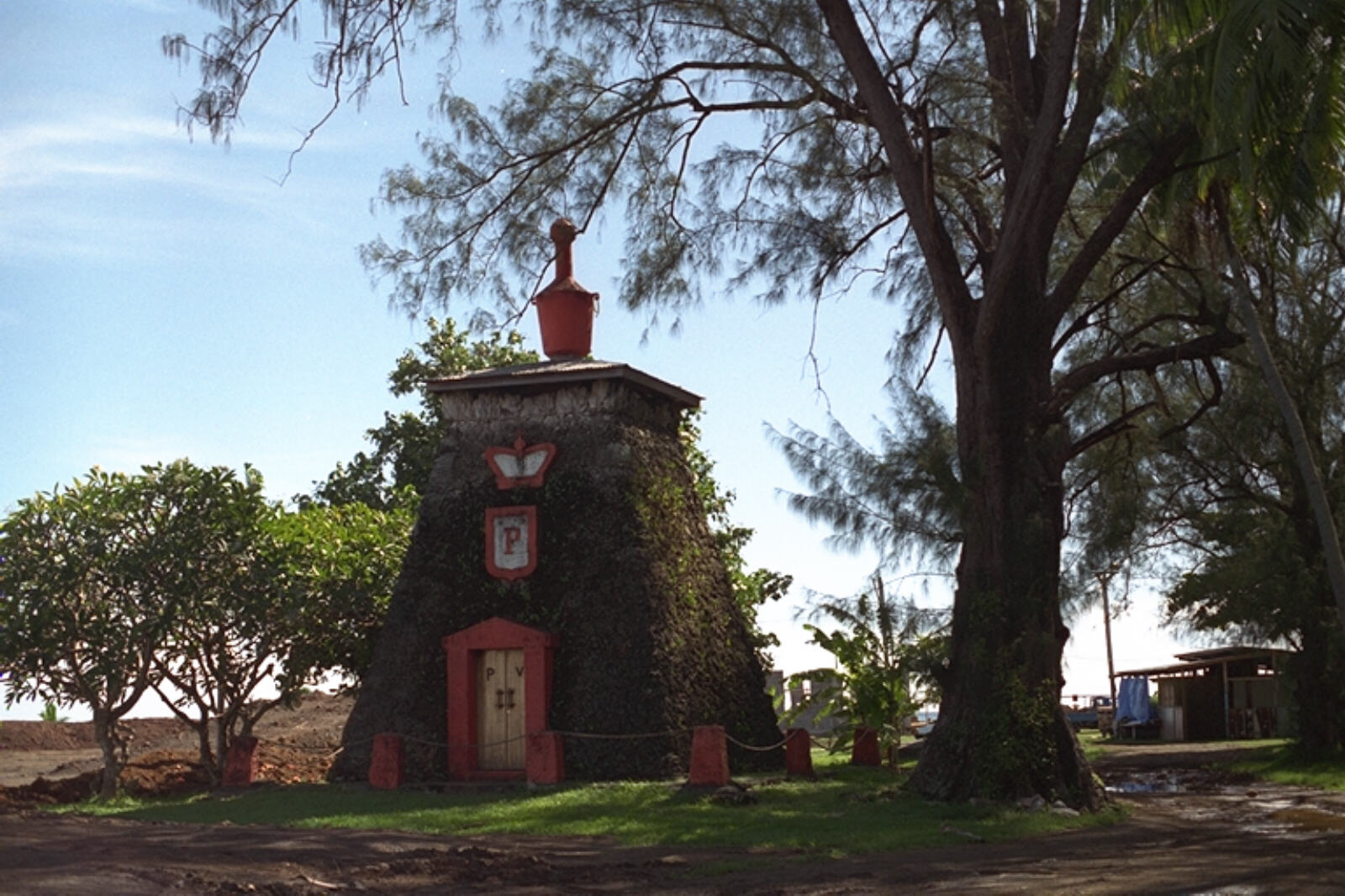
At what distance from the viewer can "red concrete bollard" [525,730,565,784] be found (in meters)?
18.1

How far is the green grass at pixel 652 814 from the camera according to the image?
552 inches

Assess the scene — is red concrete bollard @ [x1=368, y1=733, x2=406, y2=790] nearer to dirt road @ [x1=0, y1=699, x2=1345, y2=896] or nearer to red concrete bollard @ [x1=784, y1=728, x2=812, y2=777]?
dirt road @ [x1=0, y1=699, x2=1345, y2=896]

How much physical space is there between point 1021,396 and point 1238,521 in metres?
8.37

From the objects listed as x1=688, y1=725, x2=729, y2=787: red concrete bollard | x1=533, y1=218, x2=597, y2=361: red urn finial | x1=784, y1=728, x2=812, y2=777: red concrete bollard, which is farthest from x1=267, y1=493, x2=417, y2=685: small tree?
x1=688, y1=725, x2=729, y2=787: red concrete bollard

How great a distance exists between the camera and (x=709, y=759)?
17.1 meters

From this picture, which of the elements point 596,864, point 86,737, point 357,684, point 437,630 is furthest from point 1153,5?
point 86,737

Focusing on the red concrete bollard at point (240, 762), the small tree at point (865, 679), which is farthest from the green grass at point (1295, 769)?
the red concrete bollard at point (240, 762)

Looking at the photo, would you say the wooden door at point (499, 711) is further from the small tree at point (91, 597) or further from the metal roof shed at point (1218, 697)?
the metal roof shed at point (1218, 697)

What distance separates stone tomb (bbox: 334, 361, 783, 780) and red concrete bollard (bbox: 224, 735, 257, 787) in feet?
4.12

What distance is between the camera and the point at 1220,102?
42.8 feet

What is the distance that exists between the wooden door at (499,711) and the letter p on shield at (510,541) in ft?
3.66

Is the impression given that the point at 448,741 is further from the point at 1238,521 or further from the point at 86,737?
the point at 86,737

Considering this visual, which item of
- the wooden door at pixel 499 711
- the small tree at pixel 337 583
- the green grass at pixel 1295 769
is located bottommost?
the green grass at pixel 1295 769

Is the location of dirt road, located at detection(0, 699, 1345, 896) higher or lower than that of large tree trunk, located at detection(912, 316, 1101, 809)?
lower
